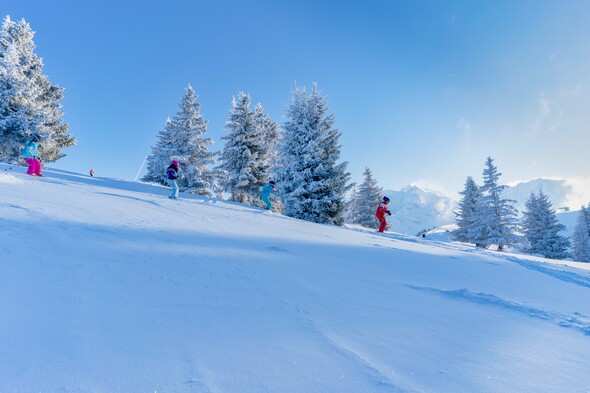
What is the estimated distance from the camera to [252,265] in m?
3.51

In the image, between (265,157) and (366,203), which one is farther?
(366,203)

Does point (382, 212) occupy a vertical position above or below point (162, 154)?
below

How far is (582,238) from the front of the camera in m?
36.0

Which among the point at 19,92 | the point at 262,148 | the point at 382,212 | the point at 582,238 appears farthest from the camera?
the point at 582,238

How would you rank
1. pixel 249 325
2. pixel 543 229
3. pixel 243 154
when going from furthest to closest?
1. pixel 543 229
2. pixel 243 154
3. pixel 249 325

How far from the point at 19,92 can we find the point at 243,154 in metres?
15.4

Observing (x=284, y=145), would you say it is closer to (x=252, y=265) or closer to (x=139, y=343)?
(x=252, y=265)

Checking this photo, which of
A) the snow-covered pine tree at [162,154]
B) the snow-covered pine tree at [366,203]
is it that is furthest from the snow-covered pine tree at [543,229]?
the snow-covered pine tree at [162,154]

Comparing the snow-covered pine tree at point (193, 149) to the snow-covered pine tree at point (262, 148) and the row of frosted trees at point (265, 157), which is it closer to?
the row of frosted trees at point (265, 157)

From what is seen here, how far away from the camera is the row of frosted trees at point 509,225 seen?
90.1 ft

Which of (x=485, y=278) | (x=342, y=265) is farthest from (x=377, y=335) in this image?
(x=485, y=278)

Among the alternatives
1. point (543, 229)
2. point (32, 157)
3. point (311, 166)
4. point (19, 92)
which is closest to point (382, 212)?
point (311, 166)

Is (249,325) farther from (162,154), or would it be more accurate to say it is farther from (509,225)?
(509,225)

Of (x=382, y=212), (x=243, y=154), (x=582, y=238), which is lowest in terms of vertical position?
(x=382, y=212)
